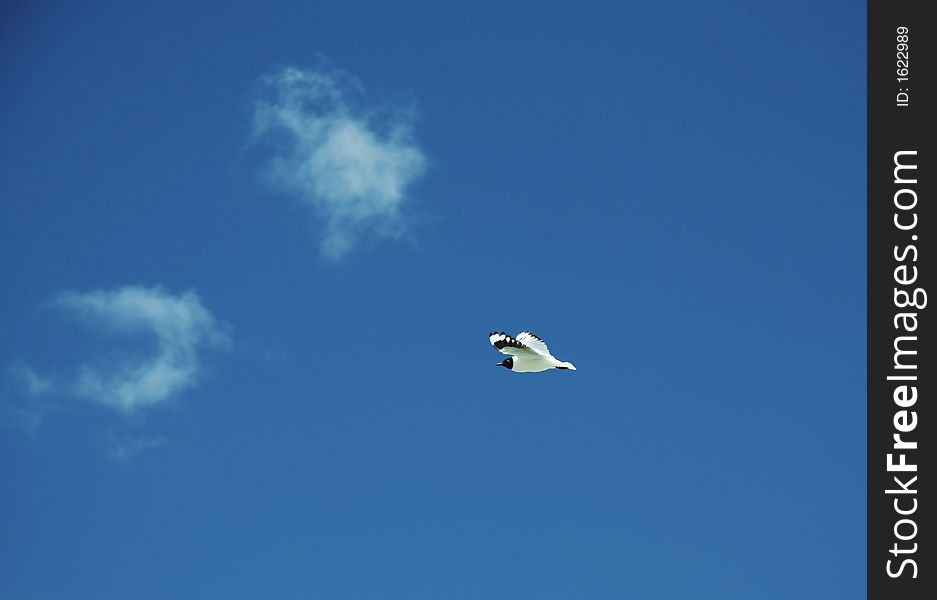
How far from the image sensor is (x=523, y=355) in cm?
4438

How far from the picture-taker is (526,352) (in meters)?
44.1

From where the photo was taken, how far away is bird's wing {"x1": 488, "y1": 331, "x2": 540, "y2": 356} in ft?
143

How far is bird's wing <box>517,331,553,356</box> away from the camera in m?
44.0

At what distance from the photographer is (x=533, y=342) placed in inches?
1741

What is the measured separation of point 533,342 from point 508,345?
2.99 ft

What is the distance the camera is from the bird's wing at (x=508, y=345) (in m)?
43.6

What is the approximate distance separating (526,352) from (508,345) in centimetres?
71

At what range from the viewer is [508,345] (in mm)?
43656
